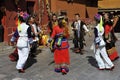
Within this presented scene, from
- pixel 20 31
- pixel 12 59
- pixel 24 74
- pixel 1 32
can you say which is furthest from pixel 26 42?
pixel 1 32

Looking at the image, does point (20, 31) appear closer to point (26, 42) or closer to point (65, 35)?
point (26, 42)

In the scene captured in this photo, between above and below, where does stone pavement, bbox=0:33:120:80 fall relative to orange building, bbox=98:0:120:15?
below

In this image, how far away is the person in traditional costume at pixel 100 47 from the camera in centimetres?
1016

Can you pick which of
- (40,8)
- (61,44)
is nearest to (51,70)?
(61,44)

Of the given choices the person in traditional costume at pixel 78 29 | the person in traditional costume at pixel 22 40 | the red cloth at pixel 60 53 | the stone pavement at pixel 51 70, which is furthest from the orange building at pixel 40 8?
the red cloth at pixel 60 53

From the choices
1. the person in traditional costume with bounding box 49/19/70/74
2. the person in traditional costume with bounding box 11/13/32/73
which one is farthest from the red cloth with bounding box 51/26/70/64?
the person in traditional costume with bounding box 11/13/32/73

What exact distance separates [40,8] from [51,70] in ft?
28.2

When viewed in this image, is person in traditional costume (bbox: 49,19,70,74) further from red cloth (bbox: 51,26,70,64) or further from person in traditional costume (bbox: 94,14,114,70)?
person in traditional costume (bbox: 94,14,114,70)

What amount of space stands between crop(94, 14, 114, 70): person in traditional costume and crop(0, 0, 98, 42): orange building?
4.99 meters

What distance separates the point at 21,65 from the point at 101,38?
2.66 metres

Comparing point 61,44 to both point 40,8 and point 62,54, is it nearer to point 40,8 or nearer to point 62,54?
point 62,54

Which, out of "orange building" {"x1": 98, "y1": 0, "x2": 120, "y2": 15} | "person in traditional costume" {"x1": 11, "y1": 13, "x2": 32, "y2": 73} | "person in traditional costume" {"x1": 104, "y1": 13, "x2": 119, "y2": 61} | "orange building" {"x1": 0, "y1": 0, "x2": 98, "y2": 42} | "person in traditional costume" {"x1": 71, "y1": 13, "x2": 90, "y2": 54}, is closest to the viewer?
"person in traditional costume" {"x1": 11, "y1": 13, "x2": 32, "y2": 73}

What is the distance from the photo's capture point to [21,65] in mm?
9961

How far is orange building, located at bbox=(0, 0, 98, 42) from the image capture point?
15297 millimetres
